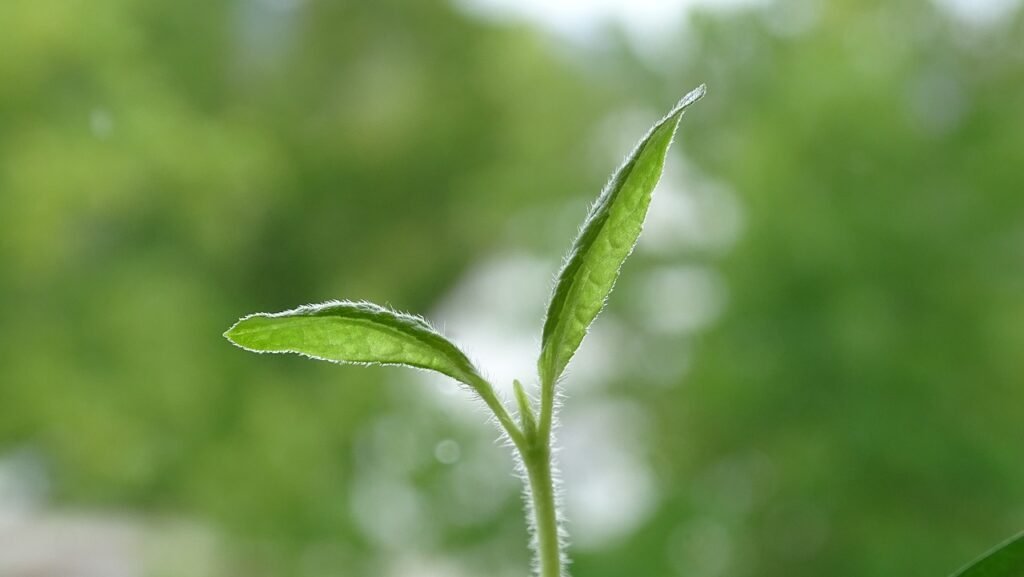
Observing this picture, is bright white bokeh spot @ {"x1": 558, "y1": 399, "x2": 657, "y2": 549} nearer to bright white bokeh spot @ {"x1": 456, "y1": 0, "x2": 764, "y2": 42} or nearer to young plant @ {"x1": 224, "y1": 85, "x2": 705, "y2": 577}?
bright white bokeh spot @ {"x1": 456, "y1": 0, "x2": 764, "y2": 42}

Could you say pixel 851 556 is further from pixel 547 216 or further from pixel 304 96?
pixel 304 96

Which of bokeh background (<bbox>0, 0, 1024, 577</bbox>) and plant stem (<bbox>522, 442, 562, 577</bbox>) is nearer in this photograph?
plant stem (<bbox>522, 442, 562, 577</bbox>)

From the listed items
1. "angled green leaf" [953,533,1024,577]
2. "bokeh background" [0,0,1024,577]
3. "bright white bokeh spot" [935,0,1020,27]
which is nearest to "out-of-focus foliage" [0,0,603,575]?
"bokeh background" [0,0,1024,577]

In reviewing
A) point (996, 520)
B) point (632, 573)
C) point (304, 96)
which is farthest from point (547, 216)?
point (996, 520)

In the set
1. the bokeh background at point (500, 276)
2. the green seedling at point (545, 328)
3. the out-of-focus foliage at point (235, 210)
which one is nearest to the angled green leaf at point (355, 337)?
the green seedling at point (545, 328)

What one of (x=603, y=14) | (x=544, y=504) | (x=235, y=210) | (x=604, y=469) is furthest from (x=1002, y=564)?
(x=235, y=210)

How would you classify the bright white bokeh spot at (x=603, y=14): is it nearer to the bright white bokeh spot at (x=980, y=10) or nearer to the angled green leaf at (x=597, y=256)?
the bright white bokeh spot at (x=980, y=10)
